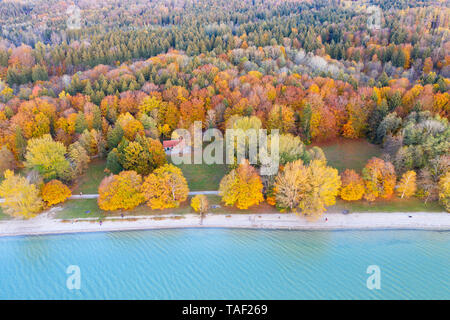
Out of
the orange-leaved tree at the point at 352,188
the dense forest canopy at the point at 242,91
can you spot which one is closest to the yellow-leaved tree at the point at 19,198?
the dense forest canopy at the point at 242,91

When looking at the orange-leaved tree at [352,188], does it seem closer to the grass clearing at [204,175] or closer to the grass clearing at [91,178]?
the grass clearing at [204,175]

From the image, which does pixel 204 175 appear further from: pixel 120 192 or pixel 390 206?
pixel 390 206

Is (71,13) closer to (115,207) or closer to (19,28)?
(19,28)

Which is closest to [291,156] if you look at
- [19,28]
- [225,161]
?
[225,161]

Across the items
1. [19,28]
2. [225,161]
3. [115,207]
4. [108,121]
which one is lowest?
[115,207]

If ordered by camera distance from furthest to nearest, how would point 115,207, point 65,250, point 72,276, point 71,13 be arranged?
1. point 71,13
2. point 115,207
3. point 65,250
4. point 72,276

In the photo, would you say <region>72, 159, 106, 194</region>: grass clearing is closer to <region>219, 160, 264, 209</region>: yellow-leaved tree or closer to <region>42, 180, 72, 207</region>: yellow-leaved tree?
<region>42, 180, 72, 207</region>: yellow-leaved tree

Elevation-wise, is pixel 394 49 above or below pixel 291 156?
above
